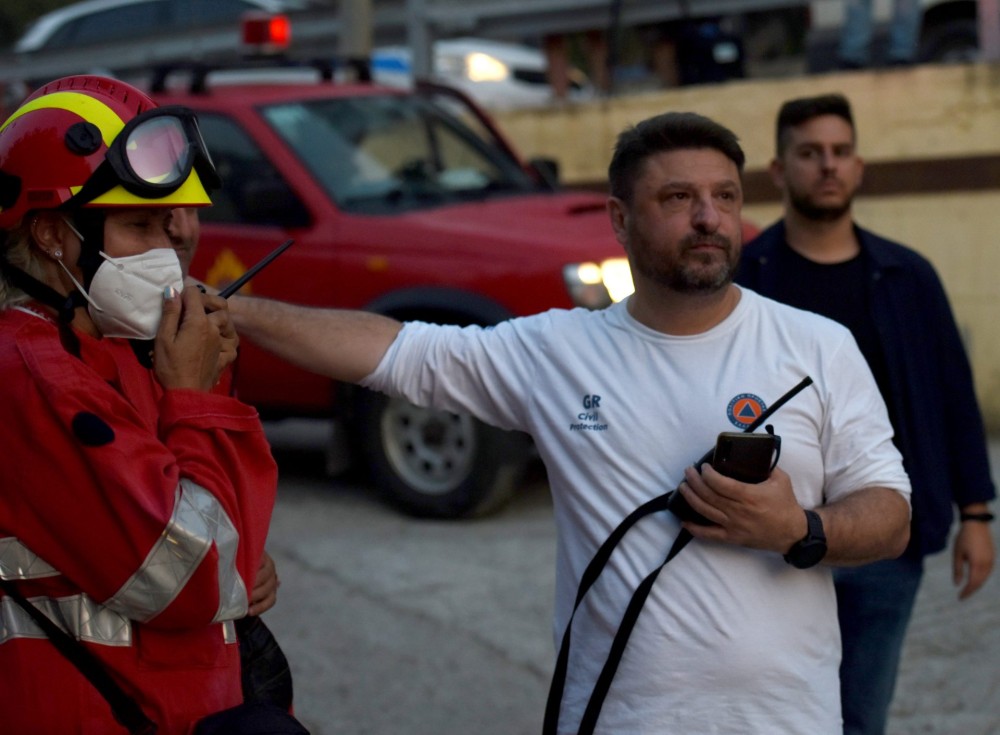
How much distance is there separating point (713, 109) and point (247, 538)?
830 centimetres

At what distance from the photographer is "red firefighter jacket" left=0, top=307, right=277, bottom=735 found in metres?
2.25

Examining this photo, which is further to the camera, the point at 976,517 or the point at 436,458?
the point at 436,458

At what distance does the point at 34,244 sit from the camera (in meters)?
2.50

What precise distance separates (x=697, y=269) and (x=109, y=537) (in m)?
1.28

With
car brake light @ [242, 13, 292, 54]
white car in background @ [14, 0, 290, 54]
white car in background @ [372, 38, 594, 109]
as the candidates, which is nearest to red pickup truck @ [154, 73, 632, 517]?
car brake light @ [242, 13, 292, 54]

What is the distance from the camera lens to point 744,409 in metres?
2.92

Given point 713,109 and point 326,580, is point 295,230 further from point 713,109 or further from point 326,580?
point 713,109

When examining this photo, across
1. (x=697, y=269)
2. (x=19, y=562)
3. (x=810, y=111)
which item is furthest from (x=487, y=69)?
(x=19, y=562)

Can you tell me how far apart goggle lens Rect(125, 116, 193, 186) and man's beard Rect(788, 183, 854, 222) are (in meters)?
2.22

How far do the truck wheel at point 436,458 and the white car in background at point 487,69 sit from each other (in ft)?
27.6

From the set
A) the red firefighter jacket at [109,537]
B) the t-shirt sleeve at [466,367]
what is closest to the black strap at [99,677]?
the red firefighter jacket at [109,537]

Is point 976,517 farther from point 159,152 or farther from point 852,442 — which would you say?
point 159,152

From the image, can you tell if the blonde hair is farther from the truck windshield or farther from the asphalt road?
the truck windshield

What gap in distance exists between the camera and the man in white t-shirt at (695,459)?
2.86m
